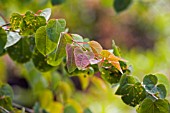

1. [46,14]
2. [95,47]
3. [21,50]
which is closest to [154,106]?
[95,47]

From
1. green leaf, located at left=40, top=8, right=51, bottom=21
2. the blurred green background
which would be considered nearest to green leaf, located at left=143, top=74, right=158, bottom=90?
green leaf, located at left=40, top=8, right=51, bottom=21

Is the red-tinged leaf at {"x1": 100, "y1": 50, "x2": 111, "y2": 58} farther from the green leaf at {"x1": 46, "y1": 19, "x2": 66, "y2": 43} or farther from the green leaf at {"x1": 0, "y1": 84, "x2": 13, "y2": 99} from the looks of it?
the green leaf at {"x1": 0, "y1": 84, "x2": 13, "y2": 99}

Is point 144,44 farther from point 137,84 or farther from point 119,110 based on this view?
point 137,84

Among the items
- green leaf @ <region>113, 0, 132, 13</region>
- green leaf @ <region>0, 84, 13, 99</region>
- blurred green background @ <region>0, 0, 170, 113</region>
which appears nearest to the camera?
green leaf @ <region>0, 84, 13, 99</region>

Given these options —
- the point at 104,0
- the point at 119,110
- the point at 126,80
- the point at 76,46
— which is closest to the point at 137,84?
the point at 126,80

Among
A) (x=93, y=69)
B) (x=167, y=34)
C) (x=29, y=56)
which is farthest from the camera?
(x=167, y=34)

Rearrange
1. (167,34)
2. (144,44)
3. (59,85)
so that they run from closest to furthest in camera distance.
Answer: (59,85) < (167,34) < (144,44)

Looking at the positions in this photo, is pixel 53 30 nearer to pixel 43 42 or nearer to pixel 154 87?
pixel 43 42
